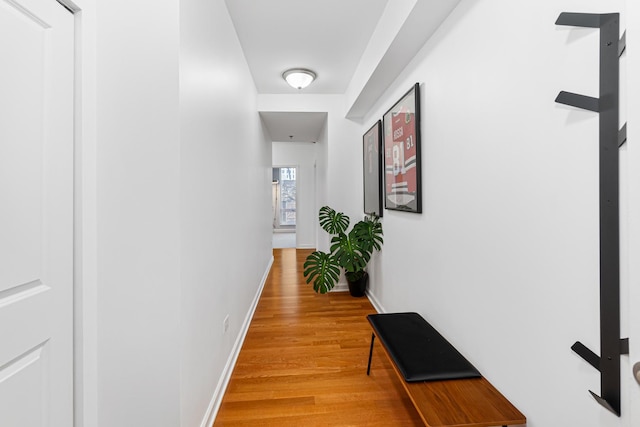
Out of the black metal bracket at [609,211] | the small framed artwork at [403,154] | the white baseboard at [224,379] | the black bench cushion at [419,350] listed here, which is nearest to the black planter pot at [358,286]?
the small framed artwork at [403,154]

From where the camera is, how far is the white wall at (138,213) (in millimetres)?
1118

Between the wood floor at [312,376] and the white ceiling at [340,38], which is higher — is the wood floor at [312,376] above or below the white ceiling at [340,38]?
below

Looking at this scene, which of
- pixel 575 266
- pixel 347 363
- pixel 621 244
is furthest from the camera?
pixel 347 363

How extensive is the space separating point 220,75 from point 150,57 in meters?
0.74

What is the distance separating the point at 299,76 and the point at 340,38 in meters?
0.71

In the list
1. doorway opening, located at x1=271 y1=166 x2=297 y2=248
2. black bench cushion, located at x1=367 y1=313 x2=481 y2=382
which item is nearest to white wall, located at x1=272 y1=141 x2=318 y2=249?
doorway opening, located at x1=271 y1=166 x2=297 y2=248

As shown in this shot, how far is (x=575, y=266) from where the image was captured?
0.91 meters

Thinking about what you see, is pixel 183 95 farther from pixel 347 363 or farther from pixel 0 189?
pixel 347 363

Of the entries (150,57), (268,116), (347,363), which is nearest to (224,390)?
(347,363)

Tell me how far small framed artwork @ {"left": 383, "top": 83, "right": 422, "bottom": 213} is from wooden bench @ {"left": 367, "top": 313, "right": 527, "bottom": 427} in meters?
0.88

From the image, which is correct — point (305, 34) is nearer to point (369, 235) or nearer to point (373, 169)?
point (373, 169)

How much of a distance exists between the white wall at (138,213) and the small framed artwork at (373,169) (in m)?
2.14

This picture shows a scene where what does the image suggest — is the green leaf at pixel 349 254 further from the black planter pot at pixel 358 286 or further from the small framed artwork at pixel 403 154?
the small framed artwork at pixel 403 154

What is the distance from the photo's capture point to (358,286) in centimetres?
350
